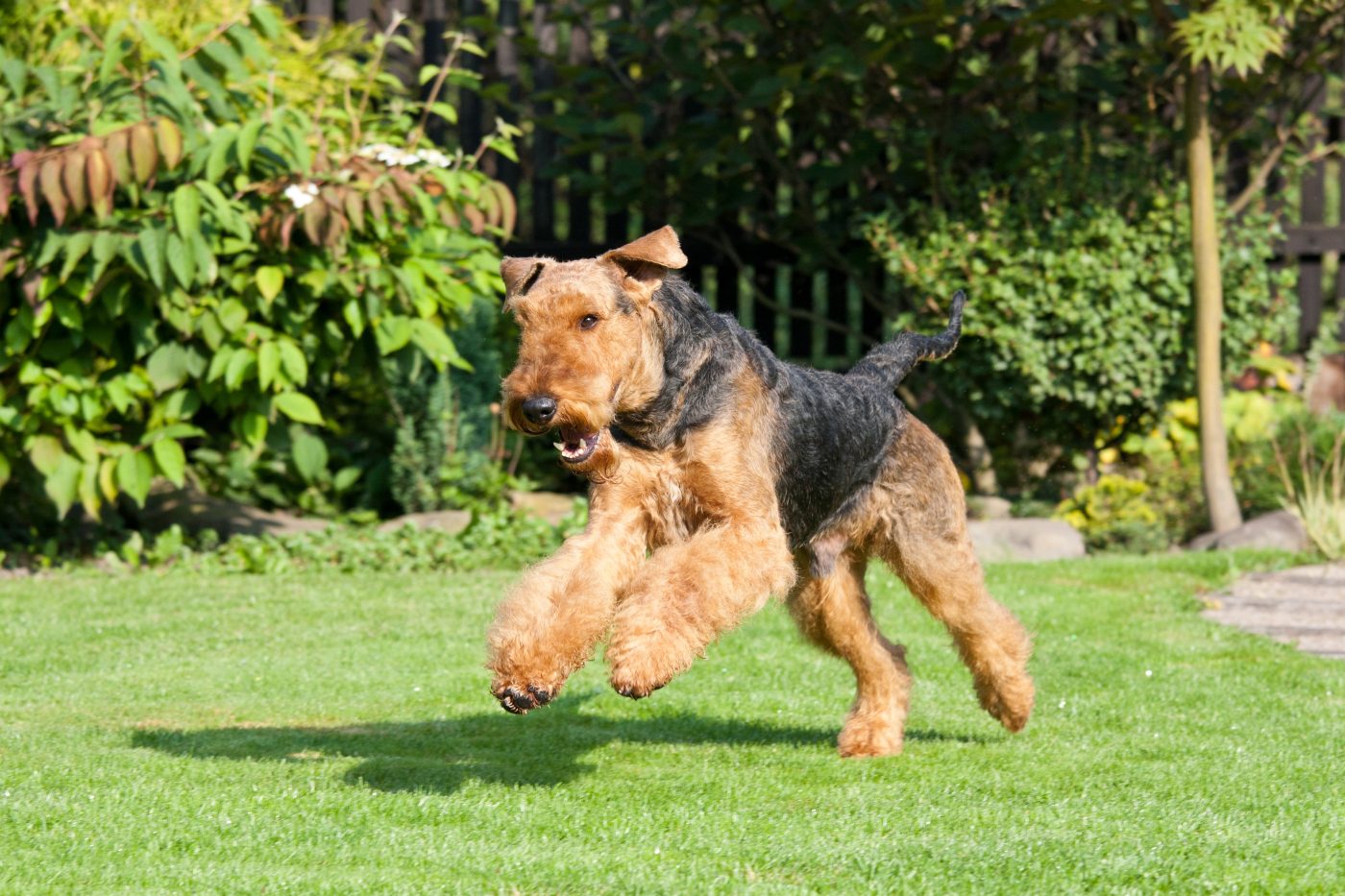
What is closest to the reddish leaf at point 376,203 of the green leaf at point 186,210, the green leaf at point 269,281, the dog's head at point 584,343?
the green leaf at point 269,281

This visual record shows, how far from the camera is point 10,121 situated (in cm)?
766

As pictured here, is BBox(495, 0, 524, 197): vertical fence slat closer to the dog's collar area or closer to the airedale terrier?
the airedale terrier

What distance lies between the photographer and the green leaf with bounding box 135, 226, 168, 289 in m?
7.23

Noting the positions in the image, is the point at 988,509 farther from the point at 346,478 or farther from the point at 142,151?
the point at 142,151

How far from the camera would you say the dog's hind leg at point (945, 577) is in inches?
197

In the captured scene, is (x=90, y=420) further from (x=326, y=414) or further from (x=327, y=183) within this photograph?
(x=326, y=414)

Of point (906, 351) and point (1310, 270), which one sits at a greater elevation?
point (906, 351)

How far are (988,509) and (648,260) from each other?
583 centimetres

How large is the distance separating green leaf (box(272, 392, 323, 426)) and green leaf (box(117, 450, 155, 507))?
2.15ft

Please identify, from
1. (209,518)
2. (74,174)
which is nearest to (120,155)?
(74,174)

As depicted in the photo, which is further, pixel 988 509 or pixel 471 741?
pixel 988 509

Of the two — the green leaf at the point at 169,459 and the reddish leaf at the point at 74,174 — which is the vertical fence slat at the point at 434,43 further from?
the reddish leaf at the point at 74,174

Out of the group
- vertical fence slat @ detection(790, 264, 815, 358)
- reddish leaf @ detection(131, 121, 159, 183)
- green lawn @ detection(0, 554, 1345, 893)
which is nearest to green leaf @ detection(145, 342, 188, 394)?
reddish leaf @ detection(131, 121, 159, 183)

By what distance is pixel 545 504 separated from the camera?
9664 millimetres
